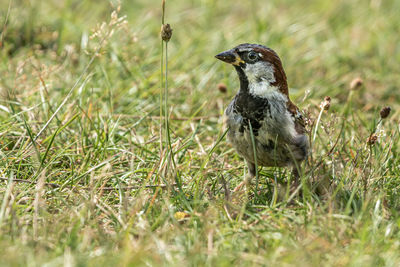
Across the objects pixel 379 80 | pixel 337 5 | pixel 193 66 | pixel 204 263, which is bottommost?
pixel 204 263

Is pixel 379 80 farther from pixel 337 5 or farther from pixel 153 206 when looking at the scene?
pixel 153 206

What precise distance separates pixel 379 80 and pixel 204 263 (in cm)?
372

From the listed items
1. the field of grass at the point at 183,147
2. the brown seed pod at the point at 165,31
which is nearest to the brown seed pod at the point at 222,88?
the field of grass at the point at 183,147

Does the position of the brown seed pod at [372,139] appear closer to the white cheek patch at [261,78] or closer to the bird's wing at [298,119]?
the bird's wing at [298,119]

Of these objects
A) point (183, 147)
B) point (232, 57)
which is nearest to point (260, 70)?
point (232, 57)

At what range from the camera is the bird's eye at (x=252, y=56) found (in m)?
3.46

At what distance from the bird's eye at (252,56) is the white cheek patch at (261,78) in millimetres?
31

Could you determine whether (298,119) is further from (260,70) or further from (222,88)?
(222,88)

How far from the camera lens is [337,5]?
261 inches

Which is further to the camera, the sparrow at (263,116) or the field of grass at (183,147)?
the sparrow at (263,116)

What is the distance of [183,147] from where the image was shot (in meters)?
3.41

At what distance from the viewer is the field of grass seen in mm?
2521

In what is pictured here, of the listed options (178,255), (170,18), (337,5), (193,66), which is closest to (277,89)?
(178,255)

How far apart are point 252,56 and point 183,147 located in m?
0.70
